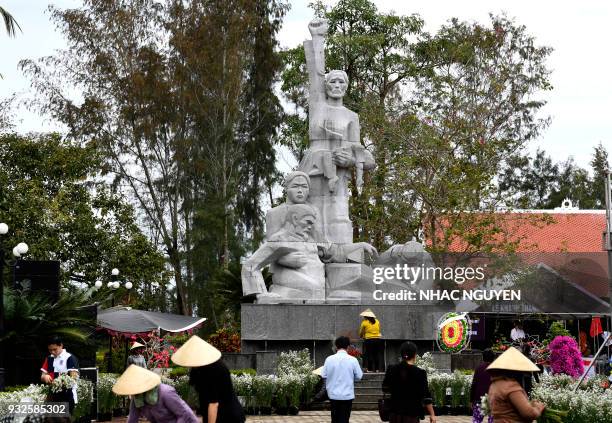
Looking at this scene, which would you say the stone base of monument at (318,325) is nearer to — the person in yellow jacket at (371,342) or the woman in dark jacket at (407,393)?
the person in yellow jacket at (371,342)

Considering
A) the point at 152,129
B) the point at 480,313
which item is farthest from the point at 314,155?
the point at 152,129

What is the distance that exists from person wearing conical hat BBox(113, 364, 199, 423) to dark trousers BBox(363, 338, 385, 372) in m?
14.6

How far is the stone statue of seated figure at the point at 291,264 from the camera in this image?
26453mm

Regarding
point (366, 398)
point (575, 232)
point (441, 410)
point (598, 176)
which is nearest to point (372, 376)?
point (366, 398)

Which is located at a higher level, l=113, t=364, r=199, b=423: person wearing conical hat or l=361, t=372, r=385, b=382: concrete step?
l=361, t=372, r=385, b=382: concrete step

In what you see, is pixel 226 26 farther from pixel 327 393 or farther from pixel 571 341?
pixel 327 393

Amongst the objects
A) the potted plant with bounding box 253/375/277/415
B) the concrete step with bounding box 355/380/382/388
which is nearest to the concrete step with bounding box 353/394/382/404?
the concrete step with bounding box 355/380/382/388

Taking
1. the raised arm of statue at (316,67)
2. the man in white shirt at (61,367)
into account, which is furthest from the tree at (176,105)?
the man in white shirt at (61,367)

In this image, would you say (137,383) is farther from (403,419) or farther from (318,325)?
(318,325)

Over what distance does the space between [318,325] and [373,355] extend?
5.51 feet

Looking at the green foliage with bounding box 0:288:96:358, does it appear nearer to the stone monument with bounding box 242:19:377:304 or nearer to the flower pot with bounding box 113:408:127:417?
the flower pot with bounding box 113:408:127:417

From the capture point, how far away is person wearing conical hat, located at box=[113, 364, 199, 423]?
980 centimetres

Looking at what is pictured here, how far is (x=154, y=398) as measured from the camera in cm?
989

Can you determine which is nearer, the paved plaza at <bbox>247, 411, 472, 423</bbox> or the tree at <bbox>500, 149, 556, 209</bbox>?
the paved plaza at <bbox>247, 411, 472, 423</bbox>
